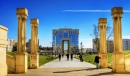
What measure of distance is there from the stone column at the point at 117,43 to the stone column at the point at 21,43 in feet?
24.9

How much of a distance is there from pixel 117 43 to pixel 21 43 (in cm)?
826

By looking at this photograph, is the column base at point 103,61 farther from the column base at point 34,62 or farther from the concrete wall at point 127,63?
the column base at point 34,62

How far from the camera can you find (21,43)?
20.9 meters

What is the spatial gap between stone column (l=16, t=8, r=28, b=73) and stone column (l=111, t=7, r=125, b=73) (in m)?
7.59

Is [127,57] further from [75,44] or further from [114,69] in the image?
[75,44]

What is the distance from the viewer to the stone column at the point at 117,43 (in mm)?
20422

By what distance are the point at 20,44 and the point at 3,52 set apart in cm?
1114

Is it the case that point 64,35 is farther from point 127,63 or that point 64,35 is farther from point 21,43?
point 127,63

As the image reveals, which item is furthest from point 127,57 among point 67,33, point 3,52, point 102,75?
point 67,33

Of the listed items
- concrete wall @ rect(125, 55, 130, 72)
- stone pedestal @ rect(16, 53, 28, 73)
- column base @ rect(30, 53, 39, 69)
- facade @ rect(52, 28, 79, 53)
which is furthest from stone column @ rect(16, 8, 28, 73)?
facade @ rect(52, 28, 79, 53)

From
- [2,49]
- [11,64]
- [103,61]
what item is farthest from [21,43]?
[2,49]

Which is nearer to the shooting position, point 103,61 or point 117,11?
point 117,11

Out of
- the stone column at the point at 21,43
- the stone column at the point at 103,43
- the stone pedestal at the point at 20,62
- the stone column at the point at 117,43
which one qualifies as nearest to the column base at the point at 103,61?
the stone column at the point at 103,43

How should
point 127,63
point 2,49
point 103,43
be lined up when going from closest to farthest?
point 2,49 < point 127,63 < point 103,43
